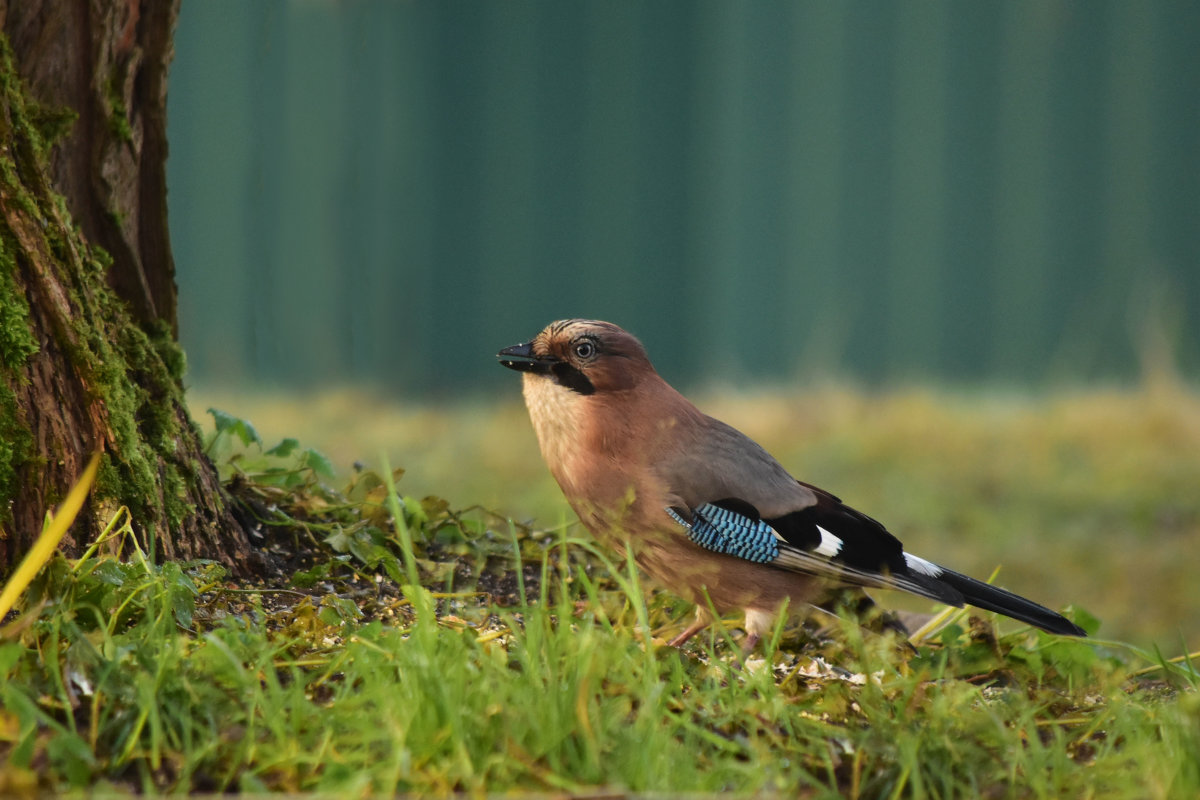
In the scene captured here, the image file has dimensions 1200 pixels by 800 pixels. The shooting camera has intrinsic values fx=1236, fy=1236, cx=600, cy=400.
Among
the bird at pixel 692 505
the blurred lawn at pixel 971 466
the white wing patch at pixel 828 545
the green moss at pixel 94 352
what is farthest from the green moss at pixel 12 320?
the blurred lawn at pixel 971 466

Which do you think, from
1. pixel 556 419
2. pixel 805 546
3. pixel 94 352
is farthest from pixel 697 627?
pixel 94 352

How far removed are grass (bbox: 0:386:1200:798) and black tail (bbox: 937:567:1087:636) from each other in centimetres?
6

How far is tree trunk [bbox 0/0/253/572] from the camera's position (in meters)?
2.35

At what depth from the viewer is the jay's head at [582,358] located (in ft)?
10.3

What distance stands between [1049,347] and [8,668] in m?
8.30

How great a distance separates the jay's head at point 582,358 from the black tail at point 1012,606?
956 millimetres

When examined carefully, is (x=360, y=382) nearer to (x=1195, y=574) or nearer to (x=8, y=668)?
(x=1195, y=574)

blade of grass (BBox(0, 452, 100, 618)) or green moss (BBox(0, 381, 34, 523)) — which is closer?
blade of grass (BBox(0, 452, 100, 618))

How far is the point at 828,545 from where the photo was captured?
10.0ft

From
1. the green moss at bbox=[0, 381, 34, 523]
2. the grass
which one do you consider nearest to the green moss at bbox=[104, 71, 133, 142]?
the green moss at bbox=[0, 381, 34, 523]

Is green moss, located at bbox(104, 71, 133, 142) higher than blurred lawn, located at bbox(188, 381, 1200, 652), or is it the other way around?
green moss, located at bbox(104, 71, 133, 142)

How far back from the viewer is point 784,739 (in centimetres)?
212

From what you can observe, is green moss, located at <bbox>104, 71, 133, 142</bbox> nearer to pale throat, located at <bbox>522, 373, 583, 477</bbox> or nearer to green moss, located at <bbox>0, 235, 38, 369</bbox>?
green moss, located at <bbox>0, 235, 38, 369</bbox>

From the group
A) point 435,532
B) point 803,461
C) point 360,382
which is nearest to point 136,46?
point 435,532
